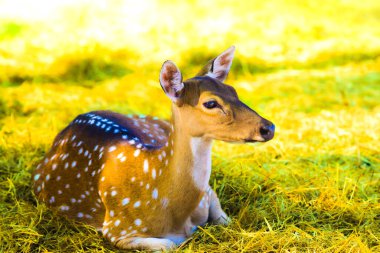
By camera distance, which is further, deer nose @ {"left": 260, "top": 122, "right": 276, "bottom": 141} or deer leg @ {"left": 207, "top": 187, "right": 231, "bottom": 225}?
deer leg @ {"left": 207, "top": 187, "right": 231, "bottom": 225}

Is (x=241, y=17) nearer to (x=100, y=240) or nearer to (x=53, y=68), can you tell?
(x=53, y=68)

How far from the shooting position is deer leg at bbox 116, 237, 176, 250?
12.2ft

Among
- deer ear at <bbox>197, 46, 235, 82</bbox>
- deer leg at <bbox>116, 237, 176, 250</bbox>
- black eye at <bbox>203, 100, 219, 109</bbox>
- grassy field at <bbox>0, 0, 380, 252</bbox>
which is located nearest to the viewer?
black eye at <bbox>203, 100, 219, 109</bbox>

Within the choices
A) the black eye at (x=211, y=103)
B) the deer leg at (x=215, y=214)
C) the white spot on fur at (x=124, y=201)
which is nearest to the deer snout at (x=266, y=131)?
the black eye at (x=211, y=103)

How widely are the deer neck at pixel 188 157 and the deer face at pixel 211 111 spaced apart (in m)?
0.03

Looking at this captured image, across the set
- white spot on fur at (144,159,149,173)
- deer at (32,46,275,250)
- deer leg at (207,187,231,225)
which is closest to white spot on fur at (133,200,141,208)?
deer at (32,46,275,250)

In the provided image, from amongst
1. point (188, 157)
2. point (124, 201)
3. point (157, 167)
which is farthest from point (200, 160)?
point (124, 201)

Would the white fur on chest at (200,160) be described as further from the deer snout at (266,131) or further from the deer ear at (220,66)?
the deer ear at (220,66)

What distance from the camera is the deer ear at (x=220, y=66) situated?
151 inches

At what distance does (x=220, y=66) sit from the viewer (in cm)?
386

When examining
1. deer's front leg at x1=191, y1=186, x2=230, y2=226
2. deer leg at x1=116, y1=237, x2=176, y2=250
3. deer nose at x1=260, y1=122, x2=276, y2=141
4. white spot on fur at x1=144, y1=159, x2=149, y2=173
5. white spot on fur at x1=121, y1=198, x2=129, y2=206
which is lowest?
deer leg at x1=116, y1=237, x2=176, y2=250

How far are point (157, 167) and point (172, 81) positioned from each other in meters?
0.54

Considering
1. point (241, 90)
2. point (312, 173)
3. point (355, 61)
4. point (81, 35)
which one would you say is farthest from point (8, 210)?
point (355, 61)

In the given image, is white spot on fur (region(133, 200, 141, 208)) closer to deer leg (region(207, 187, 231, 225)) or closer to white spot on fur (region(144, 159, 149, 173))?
white spot on fur (region(144, 159, 149, 173))
